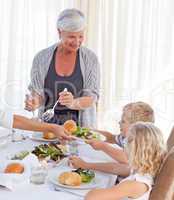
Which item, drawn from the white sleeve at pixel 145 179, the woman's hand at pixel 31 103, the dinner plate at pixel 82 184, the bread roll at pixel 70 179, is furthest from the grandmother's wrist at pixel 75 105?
the white sleeve at pixel 145 179

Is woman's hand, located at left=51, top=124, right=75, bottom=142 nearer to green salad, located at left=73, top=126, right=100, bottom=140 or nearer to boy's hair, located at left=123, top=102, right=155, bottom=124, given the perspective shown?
green salad, located at left=73, top=126, right=100, bottom=140

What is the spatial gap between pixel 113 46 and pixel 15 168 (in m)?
2.35

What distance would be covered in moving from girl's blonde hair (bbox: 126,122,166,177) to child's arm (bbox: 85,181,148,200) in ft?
0.25

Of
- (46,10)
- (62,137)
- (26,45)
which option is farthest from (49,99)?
(46,10)

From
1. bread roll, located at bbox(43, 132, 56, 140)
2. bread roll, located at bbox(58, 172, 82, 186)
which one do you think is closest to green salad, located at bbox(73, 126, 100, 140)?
bread roll, located at bbox(43, 132, 56, 140)

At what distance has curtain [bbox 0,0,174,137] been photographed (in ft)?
11.7

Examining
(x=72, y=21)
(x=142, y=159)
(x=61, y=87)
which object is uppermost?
(x=72, y=21)

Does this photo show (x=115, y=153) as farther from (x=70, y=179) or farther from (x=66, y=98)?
(x=66, y=98)

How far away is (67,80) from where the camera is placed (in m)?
2.82

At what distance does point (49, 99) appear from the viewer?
2838 millimetres

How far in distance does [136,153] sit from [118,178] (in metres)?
0.27

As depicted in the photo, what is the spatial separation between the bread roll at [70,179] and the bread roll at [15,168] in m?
0.16

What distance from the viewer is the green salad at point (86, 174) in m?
1.73

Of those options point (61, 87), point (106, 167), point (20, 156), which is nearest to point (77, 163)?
point (106, 167)
